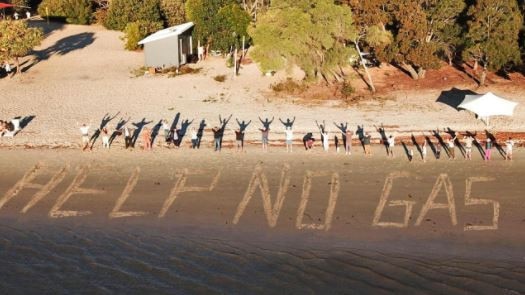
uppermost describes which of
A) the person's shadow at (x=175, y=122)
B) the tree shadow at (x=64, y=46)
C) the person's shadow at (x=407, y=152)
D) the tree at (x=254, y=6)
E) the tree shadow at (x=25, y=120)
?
the tree at (x=254, y=6)

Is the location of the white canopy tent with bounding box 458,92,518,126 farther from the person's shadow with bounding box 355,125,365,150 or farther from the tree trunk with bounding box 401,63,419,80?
the tree trunk with bounding box 401,63,419,80

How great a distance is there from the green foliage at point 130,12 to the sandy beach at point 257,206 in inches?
740

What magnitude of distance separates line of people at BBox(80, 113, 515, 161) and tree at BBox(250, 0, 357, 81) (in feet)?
18.3

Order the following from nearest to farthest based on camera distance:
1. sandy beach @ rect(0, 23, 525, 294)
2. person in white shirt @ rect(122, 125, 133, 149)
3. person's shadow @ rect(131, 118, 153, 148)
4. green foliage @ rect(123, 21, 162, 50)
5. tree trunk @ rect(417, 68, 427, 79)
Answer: sandy beach @ rect(0, 23, 525, 294) → person in white shirt @ rect(122, 125, 133, 149) → person's shadow @ rect(131, 118, 153, 148) → tree trunk @ rect(417, 68, 427, 79) → green foliage @ rect(123, 21, 162, 50)

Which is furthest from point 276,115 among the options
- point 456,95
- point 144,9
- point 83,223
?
point 144,9

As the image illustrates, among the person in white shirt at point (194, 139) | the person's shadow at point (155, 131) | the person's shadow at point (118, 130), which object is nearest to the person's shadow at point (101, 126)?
the person's shadow at point (118, 130)

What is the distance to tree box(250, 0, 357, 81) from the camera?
33656mm

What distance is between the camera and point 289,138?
2622 centimetres

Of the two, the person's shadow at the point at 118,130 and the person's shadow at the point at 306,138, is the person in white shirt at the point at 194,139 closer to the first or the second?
the person's shadow at the point at 118,130

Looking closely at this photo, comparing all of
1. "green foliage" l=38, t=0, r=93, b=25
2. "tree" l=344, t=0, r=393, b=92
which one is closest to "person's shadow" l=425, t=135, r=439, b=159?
"tree" l=344, t=0, r=393, b=92

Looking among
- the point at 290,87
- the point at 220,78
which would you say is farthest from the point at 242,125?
the point at 220,78

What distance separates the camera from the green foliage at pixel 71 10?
191 feet

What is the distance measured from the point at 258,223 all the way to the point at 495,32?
23026 mm

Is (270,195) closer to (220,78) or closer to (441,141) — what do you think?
(441,141)
